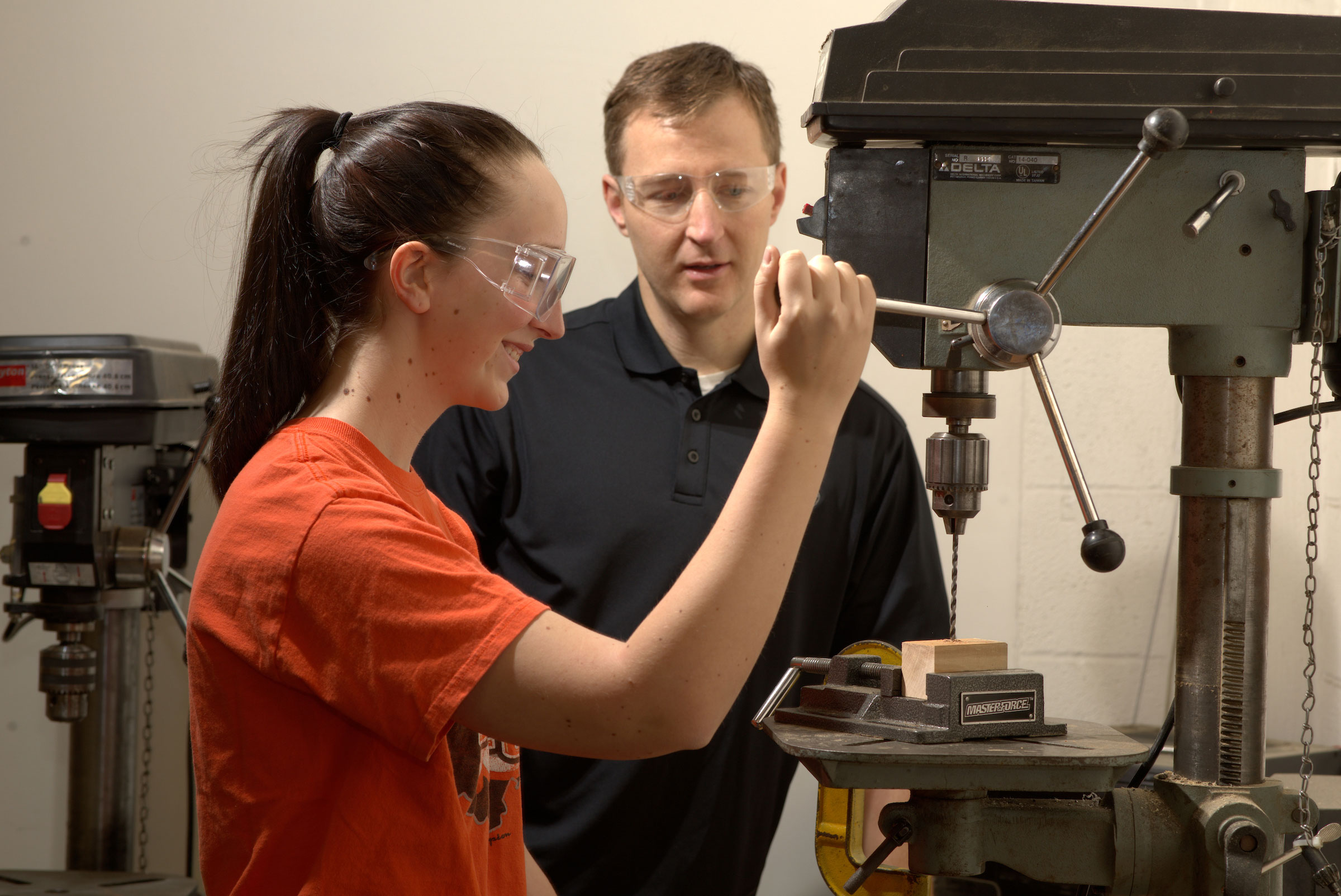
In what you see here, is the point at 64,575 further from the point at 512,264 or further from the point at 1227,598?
the point at 1227,598

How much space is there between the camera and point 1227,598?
926mm

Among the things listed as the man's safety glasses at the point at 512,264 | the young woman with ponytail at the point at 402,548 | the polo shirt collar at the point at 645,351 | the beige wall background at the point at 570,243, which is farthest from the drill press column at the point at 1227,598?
the beige wall background at the point at 570,243

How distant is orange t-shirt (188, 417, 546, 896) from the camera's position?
709mm

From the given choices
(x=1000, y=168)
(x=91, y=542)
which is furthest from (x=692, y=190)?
(x=91, y=542)

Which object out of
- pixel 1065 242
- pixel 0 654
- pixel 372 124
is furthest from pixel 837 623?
pixel 0 654

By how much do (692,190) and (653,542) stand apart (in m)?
0.51

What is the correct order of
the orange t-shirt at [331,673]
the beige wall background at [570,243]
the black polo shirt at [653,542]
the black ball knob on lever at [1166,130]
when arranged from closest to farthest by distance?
the orange t-shirt at [331,673], the black ball knob on lever at [1166,130], the black polo shirt at [653,542], the beige wall background at [570,243]

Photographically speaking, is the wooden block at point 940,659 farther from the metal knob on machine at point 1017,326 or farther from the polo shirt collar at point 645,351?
the polo shirt collar at point 645,351

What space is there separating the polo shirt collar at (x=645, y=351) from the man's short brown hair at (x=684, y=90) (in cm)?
21

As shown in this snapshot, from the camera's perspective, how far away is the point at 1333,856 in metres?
1.28

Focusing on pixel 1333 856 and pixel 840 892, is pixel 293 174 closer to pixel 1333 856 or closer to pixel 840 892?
pixel 840 892

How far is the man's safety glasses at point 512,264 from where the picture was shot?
0.88 meters

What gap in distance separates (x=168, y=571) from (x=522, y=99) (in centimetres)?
101

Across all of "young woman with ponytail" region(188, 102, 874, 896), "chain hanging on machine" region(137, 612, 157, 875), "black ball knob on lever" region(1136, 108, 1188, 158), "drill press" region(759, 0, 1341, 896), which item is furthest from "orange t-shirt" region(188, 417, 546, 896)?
"chain hanging on machine" region(137, 612, 157, 875)
